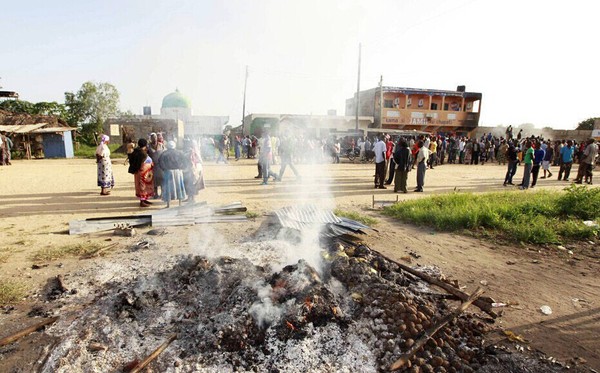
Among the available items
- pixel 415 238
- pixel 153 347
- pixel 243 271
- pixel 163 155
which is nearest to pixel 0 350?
pixel 153 347

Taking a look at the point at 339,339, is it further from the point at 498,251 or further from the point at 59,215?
the point at 59,215

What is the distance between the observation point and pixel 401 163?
9.90 metres

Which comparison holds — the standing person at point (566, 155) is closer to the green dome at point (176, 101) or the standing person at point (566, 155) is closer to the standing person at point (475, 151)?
the standing person at point (475, 151)

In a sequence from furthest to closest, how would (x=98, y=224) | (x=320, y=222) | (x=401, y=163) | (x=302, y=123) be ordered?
(x=302, y=123) < (x=401, y=163) < (x=98, y=224) < (x=320, y=222)

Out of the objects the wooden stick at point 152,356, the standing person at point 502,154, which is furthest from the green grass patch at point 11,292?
the standing person at point 502,154

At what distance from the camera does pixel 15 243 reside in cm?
544

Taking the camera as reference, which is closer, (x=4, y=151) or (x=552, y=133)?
(x=4, y=151)

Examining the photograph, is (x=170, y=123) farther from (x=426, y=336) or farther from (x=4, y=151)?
(x=426, y=336)

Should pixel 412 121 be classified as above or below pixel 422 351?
above

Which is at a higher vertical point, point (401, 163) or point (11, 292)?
point (401, 163)

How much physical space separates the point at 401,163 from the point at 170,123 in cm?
1884

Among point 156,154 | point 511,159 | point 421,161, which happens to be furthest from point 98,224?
point 511,159

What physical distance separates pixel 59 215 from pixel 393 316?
23.7ft

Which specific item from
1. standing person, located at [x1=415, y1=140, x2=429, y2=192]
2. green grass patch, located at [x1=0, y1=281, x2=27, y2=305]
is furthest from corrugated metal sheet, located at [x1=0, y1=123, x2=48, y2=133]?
standing person, located at [x1=415, y1=140, x2=429, y2=192]
